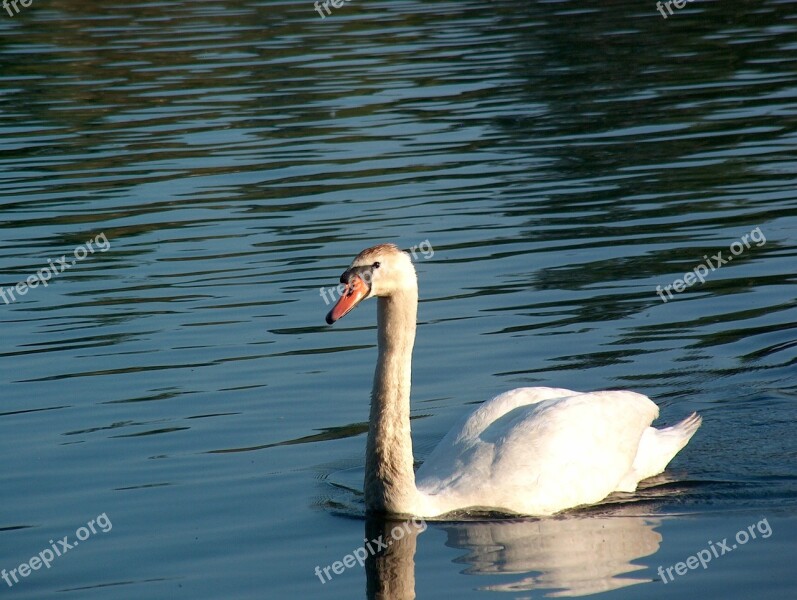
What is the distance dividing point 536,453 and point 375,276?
1.41 m

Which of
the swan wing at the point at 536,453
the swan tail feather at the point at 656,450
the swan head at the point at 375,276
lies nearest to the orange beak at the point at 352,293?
the swan head at the point at 375,276

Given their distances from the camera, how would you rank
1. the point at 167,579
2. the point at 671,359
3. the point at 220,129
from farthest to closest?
the point at 220,129, the point at 671,359, the point at 167,579

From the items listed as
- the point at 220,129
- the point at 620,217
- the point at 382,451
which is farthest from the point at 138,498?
the point at 220,129

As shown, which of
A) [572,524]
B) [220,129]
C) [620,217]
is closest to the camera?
[572,524]

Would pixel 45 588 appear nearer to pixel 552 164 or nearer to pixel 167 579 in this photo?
pixel 167 579

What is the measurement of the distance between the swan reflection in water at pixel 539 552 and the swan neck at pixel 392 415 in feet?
0.58

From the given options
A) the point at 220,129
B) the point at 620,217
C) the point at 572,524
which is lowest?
the point at 572,524

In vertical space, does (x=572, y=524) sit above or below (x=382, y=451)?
below

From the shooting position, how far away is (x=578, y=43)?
27.4 m

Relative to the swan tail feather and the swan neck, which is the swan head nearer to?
the swan neck

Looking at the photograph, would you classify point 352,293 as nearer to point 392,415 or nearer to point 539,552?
point 392,415

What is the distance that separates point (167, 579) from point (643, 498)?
115 inches

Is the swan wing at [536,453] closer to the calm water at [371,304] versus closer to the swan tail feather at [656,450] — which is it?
the swan tail feather at [656,450]

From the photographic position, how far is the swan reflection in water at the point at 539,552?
24.4 feet
